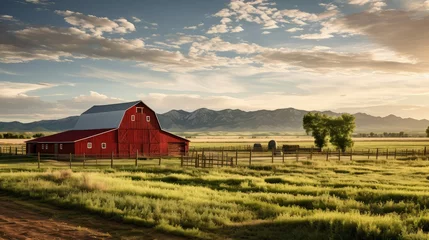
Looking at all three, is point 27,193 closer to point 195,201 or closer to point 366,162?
point 195,201

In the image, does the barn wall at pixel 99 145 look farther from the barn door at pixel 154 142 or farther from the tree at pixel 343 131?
the tree at pixel 343 131

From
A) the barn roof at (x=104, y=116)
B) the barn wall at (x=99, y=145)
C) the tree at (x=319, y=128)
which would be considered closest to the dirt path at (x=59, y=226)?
the barn wall at (x=99, y=145)

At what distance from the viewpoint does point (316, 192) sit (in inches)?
915

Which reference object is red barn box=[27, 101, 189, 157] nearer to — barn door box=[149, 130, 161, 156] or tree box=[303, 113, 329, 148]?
barn door box=[149, 130, 161, 156]

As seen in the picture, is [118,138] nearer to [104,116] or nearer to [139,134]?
[139,134]

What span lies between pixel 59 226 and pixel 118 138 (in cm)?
4816

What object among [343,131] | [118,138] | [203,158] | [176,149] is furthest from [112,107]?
[343,131]

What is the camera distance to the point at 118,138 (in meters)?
61.5

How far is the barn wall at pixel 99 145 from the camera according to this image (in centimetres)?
5772

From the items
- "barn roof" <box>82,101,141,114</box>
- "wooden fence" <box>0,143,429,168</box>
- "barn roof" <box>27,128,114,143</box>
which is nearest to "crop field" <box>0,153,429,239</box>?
"wooden fence" <box>0,143,429,168</box>

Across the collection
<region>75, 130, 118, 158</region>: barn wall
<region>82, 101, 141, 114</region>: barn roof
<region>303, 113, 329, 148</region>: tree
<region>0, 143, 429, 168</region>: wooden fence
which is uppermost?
<region>82, 101, 141, 114</region>: barn roof

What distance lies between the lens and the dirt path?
12852 millimetres

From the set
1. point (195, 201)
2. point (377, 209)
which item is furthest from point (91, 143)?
point (377, 209)

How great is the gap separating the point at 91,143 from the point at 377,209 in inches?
1860
